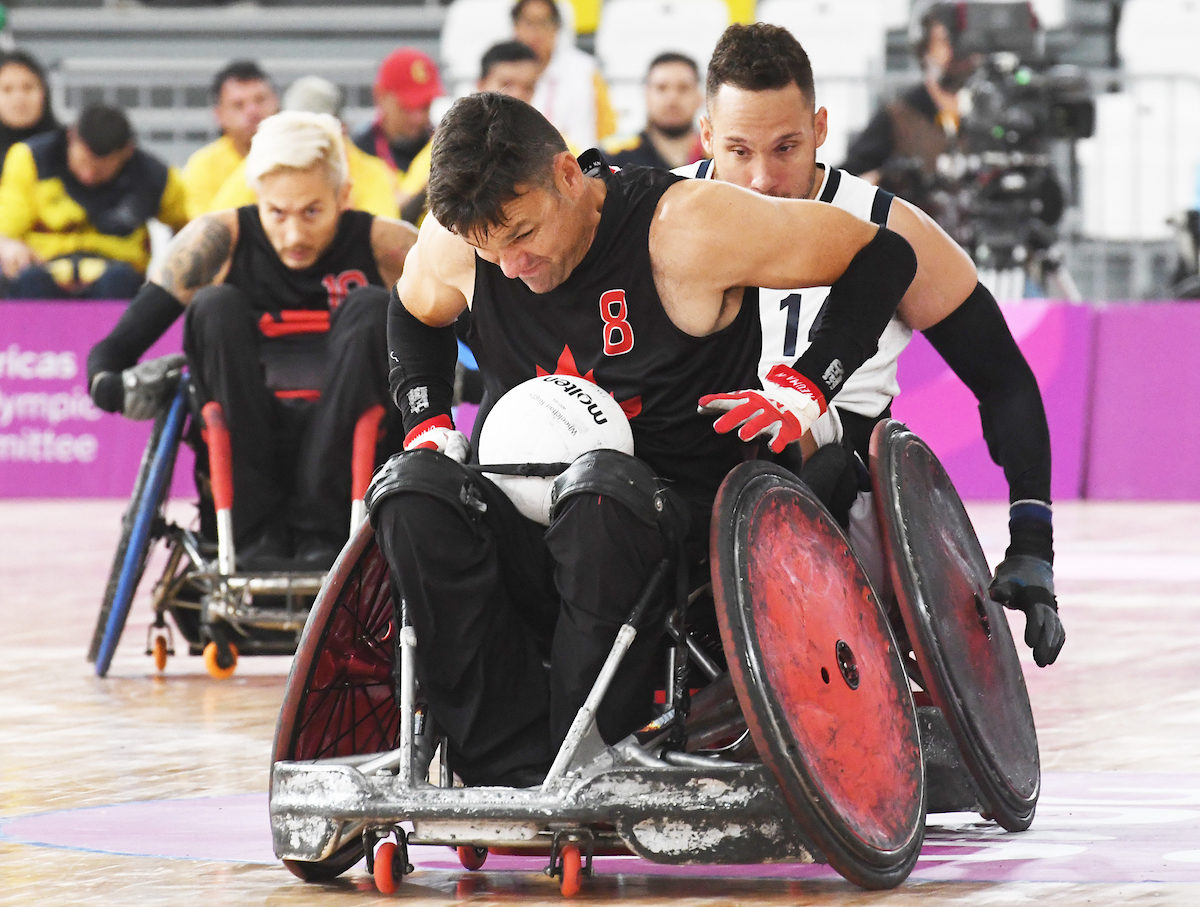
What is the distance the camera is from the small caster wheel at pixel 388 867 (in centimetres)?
331

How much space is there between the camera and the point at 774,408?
349 centimetres

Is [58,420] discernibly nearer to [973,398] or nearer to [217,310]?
[973,398]

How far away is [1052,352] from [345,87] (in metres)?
5.76

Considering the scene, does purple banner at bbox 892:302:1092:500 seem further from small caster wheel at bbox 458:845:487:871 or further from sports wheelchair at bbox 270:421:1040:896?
small caster wheel at bbox 458:845:487:871

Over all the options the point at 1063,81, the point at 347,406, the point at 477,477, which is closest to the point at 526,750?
the point at 477,477

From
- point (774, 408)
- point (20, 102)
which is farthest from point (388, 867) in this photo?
point (20, 102)

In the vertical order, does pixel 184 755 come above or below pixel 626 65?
below

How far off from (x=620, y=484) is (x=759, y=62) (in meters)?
1.86

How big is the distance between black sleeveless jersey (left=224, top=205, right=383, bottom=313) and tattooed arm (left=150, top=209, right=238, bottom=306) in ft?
0.11

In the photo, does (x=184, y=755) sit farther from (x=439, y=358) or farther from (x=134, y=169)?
(x=134, y=169)

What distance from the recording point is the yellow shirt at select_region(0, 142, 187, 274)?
11625 mm

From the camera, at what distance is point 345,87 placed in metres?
15.0

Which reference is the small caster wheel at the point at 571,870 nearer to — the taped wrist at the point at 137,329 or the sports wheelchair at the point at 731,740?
the sports wheelchair at the point at 731,740

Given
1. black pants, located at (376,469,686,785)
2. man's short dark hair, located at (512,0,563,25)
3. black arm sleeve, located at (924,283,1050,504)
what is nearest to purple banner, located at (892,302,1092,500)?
man's short dark hair, located at (512,0,563,25)
